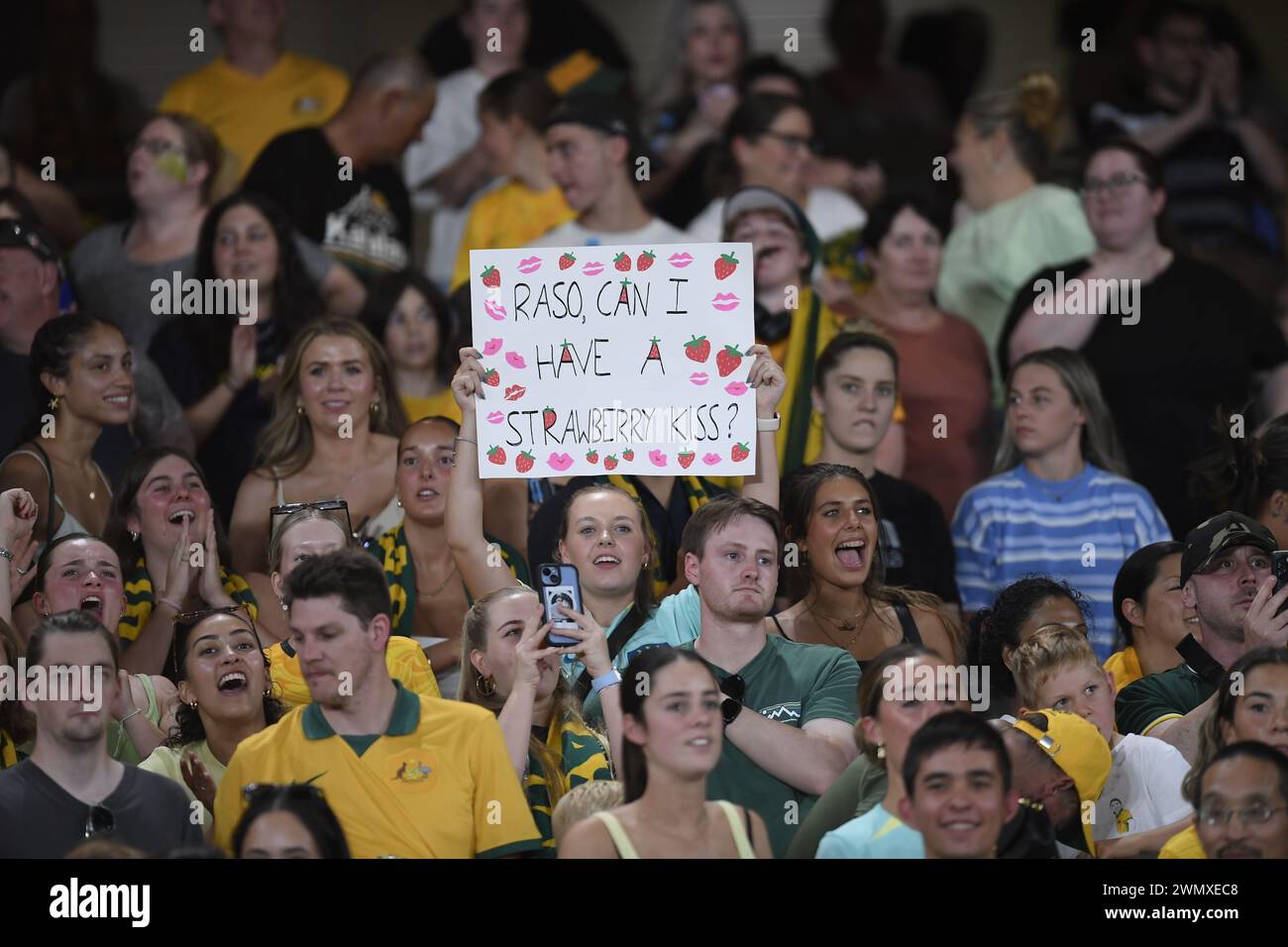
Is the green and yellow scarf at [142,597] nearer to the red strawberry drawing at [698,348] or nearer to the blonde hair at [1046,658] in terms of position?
the red strawberry drawing at [698,348]

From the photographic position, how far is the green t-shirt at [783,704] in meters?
6.59

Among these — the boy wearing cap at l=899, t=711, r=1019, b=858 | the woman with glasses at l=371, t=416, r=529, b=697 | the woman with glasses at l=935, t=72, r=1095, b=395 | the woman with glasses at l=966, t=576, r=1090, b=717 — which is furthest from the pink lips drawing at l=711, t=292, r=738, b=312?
the woman with glasses at l=935, t=72, r=1095, b=395

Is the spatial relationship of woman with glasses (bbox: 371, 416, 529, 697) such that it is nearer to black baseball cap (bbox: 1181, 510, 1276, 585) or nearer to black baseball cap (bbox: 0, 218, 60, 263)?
black baseball cap (bbox: 0, 218, 60, 263)

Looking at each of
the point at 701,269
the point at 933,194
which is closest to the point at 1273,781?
the point at 701,269

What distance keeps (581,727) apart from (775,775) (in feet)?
2.12

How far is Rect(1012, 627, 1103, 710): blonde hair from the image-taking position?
22.5 feet

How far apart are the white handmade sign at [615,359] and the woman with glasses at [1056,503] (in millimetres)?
1488

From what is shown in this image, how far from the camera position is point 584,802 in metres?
6.40

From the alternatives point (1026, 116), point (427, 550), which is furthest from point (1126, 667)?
point (1026, 116)

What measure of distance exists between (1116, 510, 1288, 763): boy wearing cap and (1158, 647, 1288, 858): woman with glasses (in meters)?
0.56

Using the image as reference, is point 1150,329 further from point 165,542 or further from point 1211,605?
point 165,542

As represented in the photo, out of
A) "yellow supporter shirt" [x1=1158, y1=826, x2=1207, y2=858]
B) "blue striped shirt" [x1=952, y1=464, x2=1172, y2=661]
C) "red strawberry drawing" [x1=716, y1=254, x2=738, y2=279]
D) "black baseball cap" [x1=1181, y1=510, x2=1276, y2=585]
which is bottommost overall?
"yellow supporter shirt" [x1=1158, y1=826, x2=1207, y2=858]

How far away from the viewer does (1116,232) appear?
9156 mm

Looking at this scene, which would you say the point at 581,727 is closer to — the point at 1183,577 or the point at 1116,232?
the point at 1183,577
